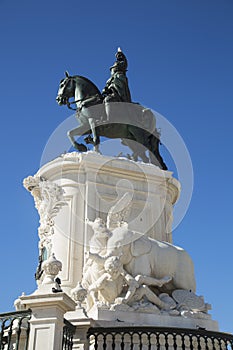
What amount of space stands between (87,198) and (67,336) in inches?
199

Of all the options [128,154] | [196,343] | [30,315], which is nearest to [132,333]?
[196,343]

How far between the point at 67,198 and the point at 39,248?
58.9 inches

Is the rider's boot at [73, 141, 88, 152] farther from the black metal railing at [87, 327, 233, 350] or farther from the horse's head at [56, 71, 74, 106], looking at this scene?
the black metal railing at [87, 327, 233, 350]

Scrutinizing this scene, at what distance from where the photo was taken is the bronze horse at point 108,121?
1531 centimetres

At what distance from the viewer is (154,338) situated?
9.55m

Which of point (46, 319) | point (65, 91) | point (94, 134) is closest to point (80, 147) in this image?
point (94, 134)

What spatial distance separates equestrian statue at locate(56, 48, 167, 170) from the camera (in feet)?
50.3

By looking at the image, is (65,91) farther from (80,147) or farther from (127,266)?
(127,266)

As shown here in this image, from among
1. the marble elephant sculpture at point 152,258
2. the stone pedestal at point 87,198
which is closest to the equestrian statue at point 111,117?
the stone pedestal at point 87,198

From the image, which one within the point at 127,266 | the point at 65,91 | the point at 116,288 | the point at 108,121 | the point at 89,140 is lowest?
the point at 116,288

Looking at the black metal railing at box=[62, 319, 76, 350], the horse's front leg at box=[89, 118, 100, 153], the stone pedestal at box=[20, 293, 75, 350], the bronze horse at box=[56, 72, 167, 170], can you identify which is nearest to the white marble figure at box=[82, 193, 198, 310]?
the black metal railing at box=[62, 319, 76, 350]

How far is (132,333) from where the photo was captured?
9.12m

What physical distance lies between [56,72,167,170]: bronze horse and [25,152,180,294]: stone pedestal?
1.52 meters

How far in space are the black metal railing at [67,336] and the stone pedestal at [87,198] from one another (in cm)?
319
